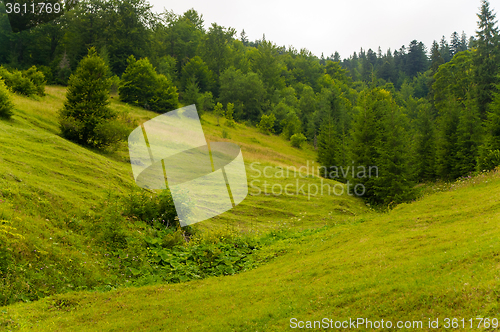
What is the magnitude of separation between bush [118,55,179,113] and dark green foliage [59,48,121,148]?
93.4ft

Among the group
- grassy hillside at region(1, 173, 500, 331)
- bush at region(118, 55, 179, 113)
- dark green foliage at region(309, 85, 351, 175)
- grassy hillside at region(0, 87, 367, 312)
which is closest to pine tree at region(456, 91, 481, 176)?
dark green foliage at region(309, 85, 351, 175)

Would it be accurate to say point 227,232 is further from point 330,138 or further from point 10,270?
point 330,138

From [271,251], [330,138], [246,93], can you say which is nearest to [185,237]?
[271,251]

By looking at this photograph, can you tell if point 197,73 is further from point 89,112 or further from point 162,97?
point 89,112

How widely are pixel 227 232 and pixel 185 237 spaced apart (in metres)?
1.56

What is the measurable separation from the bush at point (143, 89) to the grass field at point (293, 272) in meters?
37.4

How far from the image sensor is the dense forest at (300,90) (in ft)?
87.2

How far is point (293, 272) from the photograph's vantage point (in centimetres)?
865

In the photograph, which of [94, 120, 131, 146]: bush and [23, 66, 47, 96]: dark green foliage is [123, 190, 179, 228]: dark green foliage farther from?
[23, 66, 47, 96]: dark green foliage

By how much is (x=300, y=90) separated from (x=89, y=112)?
80.4 metres

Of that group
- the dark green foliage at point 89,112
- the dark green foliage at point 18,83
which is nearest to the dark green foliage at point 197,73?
the dark green foliage at point 18,83

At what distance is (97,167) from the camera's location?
640 inches

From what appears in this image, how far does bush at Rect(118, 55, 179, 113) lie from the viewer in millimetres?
50438

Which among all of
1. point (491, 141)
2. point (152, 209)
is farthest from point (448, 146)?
point (152, 209)
